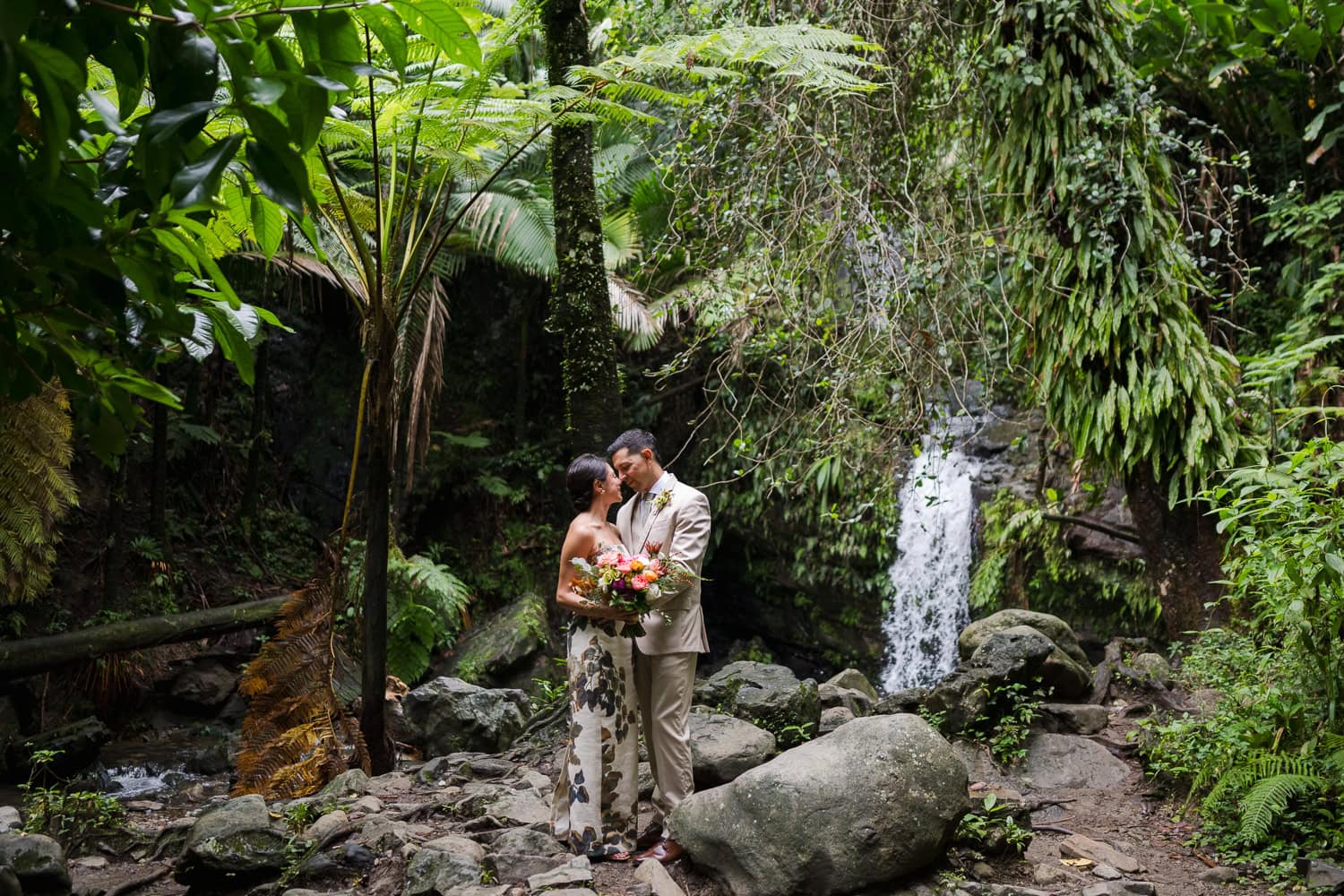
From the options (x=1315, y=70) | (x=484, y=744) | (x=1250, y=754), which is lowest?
(x=484, y=744)

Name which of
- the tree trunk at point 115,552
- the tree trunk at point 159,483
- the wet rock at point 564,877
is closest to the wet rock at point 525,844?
the wet rock at point 564,877

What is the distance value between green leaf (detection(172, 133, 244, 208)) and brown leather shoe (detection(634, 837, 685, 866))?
340 centimetres

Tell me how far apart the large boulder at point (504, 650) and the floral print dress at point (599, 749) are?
552 centimetres

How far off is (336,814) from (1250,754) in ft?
13.7

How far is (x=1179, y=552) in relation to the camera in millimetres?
6266

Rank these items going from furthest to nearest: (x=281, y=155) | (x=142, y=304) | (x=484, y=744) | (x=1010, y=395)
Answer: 1. (x=1010, y=395)
2. (x=484, y=744)
3. (x=142, y=304)
4. (x=281, y=155)

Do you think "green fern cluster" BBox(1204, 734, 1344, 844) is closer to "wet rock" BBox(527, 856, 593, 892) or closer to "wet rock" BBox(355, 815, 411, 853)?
"wet rock" BBox(527, 856, 593, 892)

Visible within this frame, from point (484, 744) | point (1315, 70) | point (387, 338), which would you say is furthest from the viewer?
point (1315, 70)

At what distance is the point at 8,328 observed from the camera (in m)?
1.72

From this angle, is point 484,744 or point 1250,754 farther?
point 484,744

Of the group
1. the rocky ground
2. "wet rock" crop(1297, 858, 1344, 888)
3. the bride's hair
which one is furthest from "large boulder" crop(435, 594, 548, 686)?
"wet rock" crop(1297, 858, 1344, 888)

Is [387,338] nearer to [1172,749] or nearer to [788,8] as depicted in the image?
[788,8]

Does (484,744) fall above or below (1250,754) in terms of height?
below

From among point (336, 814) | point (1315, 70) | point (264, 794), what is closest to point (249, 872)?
point (336, 814)
